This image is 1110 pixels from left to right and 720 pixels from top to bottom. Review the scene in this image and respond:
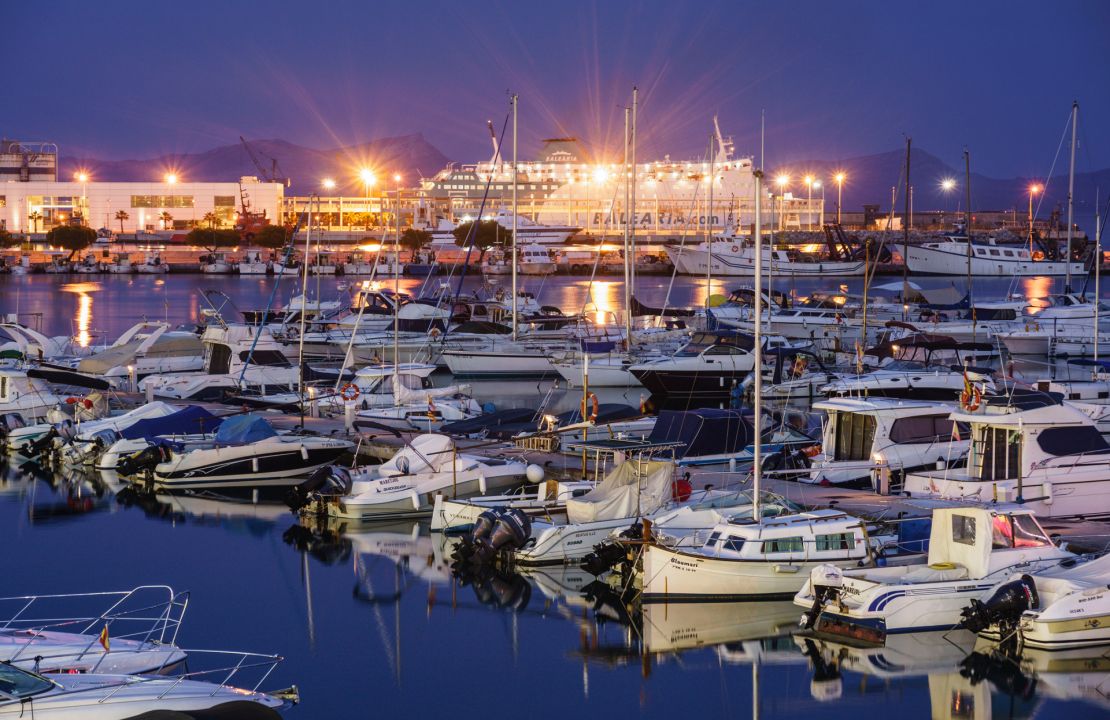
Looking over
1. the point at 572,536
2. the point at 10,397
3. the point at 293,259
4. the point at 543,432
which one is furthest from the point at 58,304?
the point at 572,536

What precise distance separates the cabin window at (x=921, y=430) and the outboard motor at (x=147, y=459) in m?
12.2

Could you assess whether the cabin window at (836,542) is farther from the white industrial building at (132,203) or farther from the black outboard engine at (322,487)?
the white industrial building at (132,203)

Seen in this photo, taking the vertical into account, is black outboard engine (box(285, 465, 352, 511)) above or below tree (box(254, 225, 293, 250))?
below

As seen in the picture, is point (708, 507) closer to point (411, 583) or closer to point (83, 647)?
point (411, 583)

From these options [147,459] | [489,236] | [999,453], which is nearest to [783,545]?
[999,453]

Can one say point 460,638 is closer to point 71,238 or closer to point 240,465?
point 240,465

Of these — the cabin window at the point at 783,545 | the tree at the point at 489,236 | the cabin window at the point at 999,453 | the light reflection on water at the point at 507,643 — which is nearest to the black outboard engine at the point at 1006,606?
the light reflection on water at the point at 507,643

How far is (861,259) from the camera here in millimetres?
113938

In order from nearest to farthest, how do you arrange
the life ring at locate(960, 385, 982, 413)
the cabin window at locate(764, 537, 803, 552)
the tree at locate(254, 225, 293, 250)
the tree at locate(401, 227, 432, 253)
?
the cabin window at locate(764, 537, 803, 552) < the life ring at locate(960, 385, 982, 413) < the tree at locate(254, 225, 293, 250) < the tree at locate(401, 227, 432, 253)

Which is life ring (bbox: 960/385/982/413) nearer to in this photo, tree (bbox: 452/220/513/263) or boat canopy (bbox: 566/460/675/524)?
boat canopy (bbox: 566/460/675/524)

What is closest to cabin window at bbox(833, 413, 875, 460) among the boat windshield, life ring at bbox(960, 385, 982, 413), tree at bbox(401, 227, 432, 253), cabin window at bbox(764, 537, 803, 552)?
life ring at bbox(960, 385, 982, 413)

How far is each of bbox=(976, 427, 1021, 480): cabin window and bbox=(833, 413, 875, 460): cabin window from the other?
276 cm

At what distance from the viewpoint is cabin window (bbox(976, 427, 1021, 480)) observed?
19.0 metres

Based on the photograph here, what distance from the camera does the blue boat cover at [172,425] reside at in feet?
87.1
